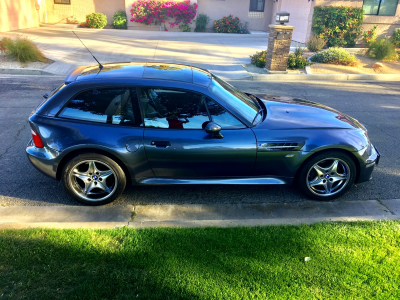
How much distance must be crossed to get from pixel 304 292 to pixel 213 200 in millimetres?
1738

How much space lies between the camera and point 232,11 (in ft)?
82.0

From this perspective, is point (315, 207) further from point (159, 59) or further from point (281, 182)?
point (159, 59)

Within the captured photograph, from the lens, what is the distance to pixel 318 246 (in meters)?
3.19

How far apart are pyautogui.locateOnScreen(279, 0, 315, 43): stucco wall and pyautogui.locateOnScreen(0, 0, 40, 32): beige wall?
56.5 ft

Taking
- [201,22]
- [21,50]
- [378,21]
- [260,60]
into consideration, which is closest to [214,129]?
[260,60]

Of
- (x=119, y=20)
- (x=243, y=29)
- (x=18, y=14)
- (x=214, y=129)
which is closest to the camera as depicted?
(x=214, y=129)

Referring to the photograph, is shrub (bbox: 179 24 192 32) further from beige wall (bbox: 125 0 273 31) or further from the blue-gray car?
the blue-gray car

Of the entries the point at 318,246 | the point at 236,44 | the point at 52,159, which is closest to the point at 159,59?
the point at 236,44

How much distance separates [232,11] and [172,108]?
23.6m

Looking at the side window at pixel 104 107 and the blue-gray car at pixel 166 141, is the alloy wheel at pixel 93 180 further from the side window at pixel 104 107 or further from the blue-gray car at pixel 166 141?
the side window at pixel 104 107

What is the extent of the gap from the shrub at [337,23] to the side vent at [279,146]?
14.7m

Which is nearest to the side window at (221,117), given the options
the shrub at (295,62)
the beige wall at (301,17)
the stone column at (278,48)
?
the stone column at (278,48)

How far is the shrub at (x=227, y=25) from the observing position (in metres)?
24.0

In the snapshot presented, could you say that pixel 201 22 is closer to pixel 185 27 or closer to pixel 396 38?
pixel 185 27
